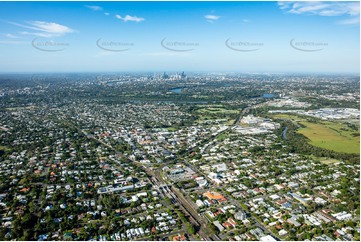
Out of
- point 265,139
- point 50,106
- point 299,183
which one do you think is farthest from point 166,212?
point 50,106

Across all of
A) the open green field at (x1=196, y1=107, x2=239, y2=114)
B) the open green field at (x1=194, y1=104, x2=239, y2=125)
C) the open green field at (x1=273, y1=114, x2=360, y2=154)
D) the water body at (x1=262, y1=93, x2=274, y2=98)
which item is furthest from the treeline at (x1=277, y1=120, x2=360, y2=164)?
the water body at (x1=262, y1=93, x2=274, y2=98)

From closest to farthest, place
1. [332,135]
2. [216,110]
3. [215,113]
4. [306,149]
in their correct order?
[306,149]
[332,135]
[215,113]
[216,110]

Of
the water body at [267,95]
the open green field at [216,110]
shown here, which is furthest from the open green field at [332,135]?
the water body at [267,95]

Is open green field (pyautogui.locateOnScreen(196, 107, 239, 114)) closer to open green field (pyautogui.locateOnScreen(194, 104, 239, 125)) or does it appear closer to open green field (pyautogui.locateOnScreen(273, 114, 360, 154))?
open green field (pyautogui.locateOnScreen(194, 104, 239, 125))

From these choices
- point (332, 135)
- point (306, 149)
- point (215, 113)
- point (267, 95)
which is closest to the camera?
point (306, 149)

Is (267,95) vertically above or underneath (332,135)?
Answer: above

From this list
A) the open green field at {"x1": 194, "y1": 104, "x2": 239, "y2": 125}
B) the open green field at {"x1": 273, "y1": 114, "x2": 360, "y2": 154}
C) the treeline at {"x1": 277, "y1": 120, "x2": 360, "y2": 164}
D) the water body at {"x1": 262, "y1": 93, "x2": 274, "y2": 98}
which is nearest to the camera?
the treeline at {"x1": 277, "y1": 120, "x2": 360, "y2": 164}

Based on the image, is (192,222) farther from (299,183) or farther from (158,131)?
(158,131)

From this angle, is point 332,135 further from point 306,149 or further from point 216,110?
point 216,110

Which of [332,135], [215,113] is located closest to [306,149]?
[332,135]
